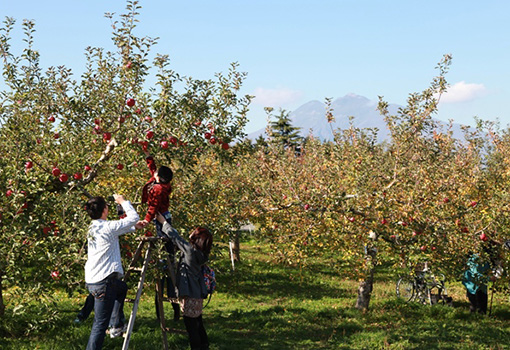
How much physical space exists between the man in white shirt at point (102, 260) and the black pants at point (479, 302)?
11.6 m

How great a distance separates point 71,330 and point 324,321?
21.2ft

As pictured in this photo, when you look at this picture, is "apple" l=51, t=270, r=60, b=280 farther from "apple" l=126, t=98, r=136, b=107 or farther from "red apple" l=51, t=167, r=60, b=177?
"apple" l=126, t=98, r=136, b=107

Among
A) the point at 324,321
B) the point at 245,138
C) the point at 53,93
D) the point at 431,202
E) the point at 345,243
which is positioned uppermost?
the point at 53,93

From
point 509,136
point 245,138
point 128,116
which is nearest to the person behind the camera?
point 128,116

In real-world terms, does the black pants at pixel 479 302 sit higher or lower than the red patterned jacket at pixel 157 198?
lower

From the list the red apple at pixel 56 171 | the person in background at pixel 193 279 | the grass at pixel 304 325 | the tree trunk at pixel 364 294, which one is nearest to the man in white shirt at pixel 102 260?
the grass at pixel 304 325

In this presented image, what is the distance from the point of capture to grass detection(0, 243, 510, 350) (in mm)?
9711

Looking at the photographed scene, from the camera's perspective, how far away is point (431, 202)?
12234 mm

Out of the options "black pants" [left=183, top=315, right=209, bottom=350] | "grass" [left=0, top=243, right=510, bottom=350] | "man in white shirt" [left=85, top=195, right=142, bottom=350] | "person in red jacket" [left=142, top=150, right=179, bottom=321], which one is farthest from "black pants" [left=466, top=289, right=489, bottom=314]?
"man in white shirt" [left=85, top=195, right=142, bottom=350]

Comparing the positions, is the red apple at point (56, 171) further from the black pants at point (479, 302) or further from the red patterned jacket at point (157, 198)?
the black pants at point (479, 302)

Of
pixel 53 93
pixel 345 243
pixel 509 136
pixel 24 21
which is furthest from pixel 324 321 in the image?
pixel 509 136

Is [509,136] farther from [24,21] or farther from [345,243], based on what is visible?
[24,21]

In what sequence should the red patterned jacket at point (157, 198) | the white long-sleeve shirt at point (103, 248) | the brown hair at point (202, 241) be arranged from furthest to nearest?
the brown hair at point (202, 241) → the red patterned jacket at point (157, 198) → the white long-sleeve shirt at point (103, 248)

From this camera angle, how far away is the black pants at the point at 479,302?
1427cm
